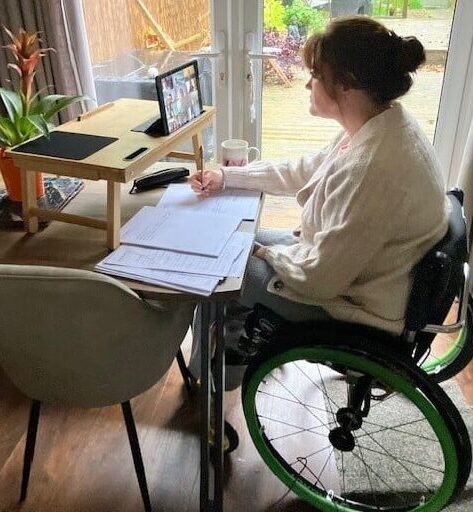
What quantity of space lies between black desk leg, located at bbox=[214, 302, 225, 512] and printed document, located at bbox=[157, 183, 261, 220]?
30 centimetres

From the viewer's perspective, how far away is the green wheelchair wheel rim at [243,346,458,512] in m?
1.25

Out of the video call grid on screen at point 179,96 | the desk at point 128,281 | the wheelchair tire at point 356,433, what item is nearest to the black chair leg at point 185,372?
the wheelchair tire at point 356,433

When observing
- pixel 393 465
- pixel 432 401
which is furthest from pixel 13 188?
pixel 393 465

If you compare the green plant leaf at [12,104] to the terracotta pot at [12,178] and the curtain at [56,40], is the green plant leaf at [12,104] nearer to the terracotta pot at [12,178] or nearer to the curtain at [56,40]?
the terracotta pot at [12,178]

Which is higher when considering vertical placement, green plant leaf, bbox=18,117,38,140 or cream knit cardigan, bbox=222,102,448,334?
green plant leaf, bbox=18,117,38,140

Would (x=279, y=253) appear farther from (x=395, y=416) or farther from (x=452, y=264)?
(x=395, y=416)

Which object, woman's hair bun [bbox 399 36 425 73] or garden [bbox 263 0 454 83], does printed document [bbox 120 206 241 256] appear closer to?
woman's hair bun [bbox 399 36 425 73]

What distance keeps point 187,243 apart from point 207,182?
1.07 feet

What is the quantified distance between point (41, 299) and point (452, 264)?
84 centimetres

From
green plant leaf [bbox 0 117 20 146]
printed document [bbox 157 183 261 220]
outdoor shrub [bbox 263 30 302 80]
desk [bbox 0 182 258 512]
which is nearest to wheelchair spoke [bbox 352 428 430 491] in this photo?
desk [bbox 0 182 258 512]

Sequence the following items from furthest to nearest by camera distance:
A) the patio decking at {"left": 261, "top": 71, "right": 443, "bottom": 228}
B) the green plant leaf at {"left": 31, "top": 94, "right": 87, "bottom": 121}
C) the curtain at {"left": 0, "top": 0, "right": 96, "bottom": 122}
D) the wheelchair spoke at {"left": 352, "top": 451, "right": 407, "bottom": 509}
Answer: the patio decking at {"left": 261, "top": 71, "right": 443, "bottom": 228}, the curtain at {"left": 0, "top": 0, "right": 96, "bottom": 122}, the wheelchair spoke at {"left": 352, "top": 451, "right": 407, "bottom": 509}, the green plant leaf at {"left": 31, "top": 94, "right": 87, "bottom": 121}

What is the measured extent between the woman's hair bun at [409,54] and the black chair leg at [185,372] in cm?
112

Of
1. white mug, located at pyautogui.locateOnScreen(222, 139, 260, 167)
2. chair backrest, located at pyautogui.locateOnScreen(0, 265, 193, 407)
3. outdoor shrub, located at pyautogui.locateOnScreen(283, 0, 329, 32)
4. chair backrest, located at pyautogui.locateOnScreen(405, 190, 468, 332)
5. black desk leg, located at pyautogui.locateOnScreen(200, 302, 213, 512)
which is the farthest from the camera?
outdoor shrub, located at pyautogui.locateOnScreen(283, 0, 329, 32)

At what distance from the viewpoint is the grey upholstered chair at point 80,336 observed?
3.59ft
